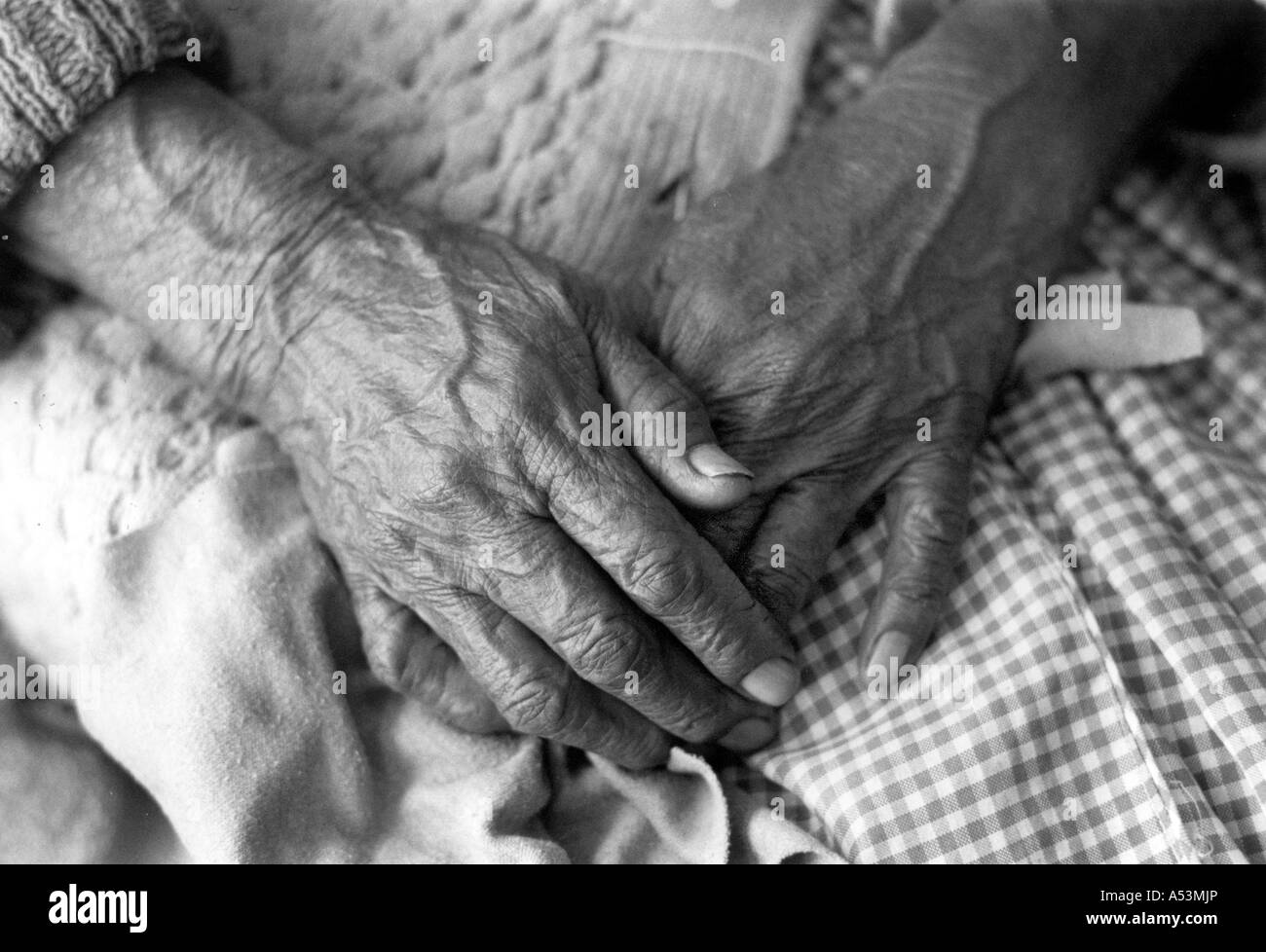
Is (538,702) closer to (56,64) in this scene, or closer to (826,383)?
(826,383)

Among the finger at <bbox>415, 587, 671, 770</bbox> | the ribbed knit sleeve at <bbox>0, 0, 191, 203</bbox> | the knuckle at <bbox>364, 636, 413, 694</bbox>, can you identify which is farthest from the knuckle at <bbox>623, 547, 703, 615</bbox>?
the ribbed knit sleeve at <bbox>0, 0, 191, 203</bbox>

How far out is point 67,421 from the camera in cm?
99

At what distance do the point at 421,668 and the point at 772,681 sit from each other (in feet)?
0.96

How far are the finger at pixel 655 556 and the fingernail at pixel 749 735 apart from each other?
63 mm

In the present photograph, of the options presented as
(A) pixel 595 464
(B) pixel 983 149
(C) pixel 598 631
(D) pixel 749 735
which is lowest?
(D) pixel 749 735

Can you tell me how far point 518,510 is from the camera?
0.90m

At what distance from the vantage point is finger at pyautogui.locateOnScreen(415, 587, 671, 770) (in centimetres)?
92

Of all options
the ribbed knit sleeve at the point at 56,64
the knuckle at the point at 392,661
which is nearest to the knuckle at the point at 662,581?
the knuckle at the point at 392,661

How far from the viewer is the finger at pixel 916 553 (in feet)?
3.13

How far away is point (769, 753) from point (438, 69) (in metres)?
0.73

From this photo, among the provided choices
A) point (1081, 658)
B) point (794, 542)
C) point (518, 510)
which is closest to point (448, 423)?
point (518, 510)
